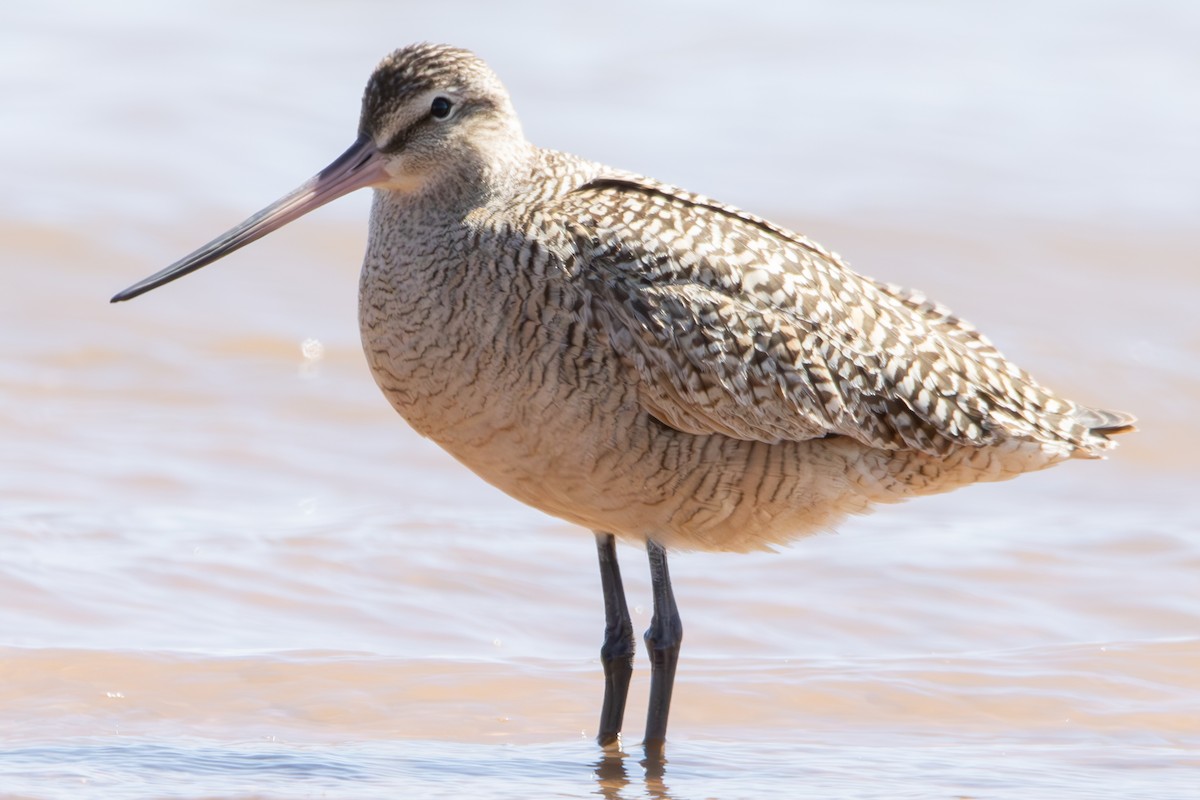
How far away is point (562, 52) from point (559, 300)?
9953mm

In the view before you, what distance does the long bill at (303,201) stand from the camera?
589cm

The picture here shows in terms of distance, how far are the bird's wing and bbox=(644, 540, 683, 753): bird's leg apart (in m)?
0.71

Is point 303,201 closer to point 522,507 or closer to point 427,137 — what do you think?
point 427,137

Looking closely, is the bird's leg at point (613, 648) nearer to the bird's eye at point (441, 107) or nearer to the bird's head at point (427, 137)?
the bird's head at point (427, 137)

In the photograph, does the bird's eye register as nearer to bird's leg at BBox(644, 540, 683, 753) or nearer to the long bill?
the long bill

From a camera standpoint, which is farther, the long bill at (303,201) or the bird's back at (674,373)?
the long bill at (303,201)

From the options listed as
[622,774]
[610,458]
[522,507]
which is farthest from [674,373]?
[522,507]

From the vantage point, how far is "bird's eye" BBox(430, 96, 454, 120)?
5.91m

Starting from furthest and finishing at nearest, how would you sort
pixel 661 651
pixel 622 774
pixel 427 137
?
pixel 661 651, pixel 622 774, pixel 427 137

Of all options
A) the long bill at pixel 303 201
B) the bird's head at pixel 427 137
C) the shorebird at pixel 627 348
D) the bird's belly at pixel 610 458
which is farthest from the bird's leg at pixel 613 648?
the long bill at pixel 303 201

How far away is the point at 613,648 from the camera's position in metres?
6.46

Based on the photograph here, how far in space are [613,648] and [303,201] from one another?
1789mm

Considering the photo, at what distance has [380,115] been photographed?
589 cm

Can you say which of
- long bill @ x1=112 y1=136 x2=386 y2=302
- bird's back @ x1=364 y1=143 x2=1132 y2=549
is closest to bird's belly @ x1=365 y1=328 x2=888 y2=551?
bird's back @ x1=364 y1=143 x2=1132 y2=549
